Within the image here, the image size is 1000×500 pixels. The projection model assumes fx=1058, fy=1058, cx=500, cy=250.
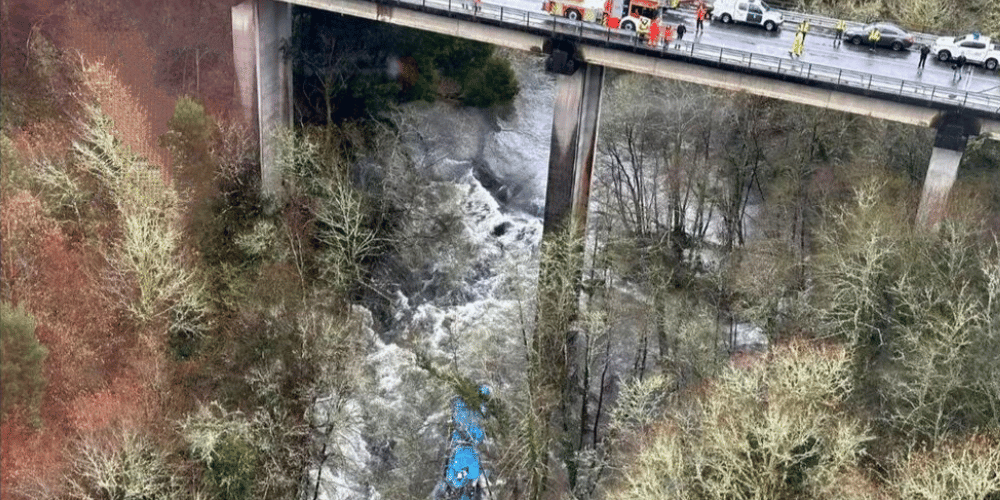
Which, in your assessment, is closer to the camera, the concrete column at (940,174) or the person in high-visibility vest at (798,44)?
the concrete column at (940,174)

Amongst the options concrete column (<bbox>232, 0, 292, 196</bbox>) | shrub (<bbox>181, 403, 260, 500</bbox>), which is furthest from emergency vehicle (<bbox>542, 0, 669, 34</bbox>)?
shrub (<bbox>181, 403, 260, 500</bbox>)

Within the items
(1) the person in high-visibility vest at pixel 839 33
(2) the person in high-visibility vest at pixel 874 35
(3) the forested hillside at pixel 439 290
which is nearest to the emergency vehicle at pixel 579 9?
(3) the forested hillside at pixel 439 290

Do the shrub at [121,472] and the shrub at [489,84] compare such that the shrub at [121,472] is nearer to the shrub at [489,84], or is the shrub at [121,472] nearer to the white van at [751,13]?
the white van at [751,13]

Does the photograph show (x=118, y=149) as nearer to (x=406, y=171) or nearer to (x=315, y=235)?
(x=315, y=235)

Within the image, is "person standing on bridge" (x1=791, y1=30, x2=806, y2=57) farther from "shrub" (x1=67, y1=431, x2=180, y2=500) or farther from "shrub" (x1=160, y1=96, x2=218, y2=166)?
"shrub" (x1=67, y1=431, x2=180, y2=500)

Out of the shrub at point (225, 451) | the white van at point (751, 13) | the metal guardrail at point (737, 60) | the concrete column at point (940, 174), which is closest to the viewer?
the shrub at point (225, 451)

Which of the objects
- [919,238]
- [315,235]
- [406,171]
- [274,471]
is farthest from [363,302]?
[919,238]

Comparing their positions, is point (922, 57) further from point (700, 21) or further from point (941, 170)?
point (700, 21)
